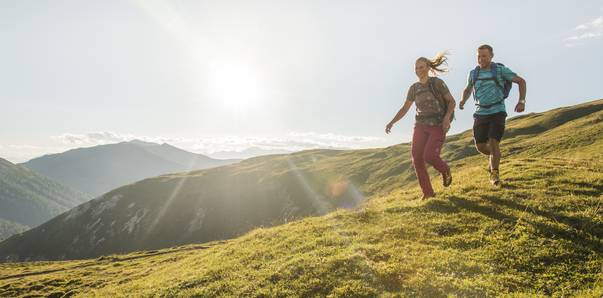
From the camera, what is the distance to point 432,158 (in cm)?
1126

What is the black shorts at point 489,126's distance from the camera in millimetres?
11383

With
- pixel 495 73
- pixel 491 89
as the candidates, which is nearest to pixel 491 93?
pixel 491 89

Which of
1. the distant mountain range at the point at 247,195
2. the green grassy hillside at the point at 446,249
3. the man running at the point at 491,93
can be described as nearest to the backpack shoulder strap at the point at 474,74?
the man running at the point at 491,93

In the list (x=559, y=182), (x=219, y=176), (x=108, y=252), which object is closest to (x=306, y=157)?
(x=219, y=176)

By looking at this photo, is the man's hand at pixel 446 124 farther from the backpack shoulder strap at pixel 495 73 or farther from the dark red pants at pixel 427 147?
the backpack shoulder strap at pixel 495 73

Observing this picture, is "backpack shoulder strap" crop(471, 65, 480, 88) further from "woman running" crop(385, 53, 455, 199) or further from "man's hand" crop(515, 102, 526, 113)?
"man's hand" crop(515, 102, 526, 113)

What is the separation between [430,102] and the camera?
11453mm

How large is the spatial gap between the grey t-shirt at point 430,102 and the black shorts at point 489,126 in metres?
1.49

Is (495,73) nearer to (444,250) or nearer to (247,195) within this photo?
(444,250)

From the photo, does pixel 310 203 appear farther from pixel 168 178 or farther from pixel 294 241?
pixel 168 178

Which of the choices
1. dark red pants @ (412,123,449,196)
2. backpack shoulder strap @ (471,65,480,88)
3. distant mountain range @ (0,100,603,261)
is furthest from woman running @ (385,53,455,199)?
distant mountain range @ (0,100,603,261)

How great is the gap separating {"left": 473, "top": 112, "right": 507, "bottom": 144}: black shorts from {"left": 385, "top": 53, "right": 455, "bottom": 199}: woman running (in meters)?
1.41

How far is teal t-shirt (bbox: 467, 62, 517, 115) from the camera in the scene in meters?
11.2

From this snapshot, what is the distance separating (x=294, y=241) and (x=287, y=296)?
4.00 metres
